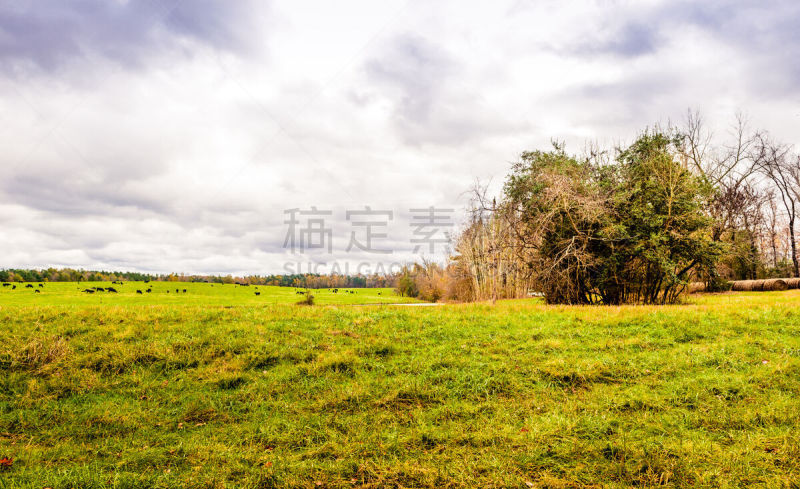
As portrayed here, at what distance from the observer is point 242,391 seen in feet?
26.1

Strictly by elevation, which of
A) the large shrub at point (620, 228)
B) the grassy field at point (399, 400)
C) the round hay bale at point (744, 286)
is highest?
the large shrub at point (620, 228)

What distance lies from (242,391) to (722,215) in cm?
4632

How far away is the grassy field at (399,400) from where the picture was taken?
16.8 ft

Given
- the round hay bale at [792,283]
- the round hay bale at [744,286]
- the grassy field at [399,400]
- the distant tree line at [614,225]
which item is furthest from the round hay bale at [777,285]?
the grassy field at [399,400]

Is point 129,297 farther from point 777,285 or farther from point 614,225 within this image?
point 777,285

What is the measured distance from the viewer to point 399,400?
750 centimetres

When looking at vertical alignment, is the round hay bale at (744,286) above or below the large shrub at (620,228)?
below

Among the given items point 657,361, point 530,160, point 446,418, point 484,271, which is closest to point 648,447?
point 446,418

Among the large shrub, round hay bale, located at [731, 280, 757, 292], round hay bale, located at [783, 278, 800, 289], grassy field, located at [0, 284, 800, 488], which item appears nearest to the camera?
grassy field, located at [0, 284, 800, 488]

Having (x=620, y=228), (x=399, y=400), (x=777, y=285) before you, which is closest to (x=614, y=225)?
(x=620, y=228)

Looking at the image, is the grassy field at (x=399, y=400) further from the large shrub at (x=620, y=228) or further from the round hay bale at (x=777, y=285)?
the round hay bale at (x=777, y=285)

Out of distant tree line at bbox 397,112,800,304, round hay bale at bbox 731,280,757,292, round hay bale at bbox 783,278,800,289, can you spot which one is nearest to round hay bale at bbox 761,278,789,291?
round hay bale at bbox 783,278,800,289

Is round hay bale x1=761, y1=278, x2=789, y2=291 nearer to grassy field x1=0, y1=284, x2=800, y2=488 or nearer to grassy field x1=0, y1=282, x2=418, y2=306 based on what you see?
grassy field x1=0, y1=284, x2=800, y2=488

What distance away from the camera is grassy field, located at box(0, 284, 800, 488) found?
5109 mm
